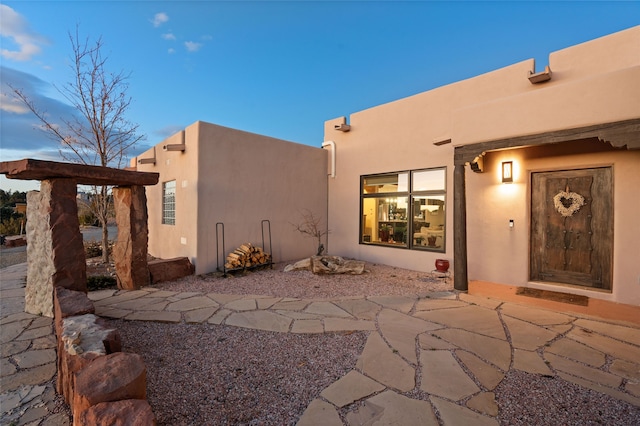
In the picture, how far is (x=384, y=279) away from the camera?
5.96 metres

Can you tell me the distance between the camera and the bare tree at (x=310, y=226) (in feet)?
26.7

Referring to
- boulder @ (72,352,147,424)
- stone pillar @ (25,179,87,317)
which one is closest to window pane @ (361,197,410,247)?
stone pillar @ (25,179,87,317)

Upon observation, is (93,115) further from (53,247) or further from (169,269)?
(53,247)

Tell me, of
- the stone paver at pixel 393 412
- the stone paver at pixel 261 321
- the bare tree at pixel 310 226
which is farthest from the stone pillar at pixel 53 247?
the bare tree at pixel 310 226

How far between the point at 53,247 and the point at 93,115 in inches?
193

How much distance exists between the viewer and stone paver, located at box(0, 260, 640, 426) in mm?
2033

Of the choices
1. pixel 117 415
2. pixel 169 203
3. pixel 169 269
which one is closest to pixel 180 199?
pixel 169 203

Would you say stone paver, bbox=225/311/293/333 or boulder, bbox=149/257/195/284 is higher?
boulder, bbox=149/257/195/284

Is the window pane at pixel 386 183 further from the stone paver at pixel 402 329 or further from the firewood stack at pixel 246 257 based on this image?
the stone paver at pixel 402 329

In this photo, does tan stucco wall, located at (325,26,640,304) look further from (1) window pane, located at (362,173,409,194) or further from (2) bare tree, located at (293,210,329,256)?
(2) bare tree, located at (293,210,329,256)

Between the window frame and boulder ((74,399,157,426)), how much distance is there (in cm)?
640

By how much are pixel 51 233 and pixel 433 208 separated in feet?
22.1

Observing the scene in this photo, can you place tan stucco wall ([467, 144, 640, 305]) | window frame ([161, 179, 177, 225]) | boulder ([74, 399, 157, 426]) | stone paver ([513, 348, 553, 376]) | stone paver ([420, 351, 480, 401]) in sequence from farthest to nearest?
1. window frame ([161, 179, 177, 225])
2. tan stucco wall ([467, 144, 640, 305])
3. stone paver ([513, 348, 553, 376])
4. stone paver ([420, 351, 480, 401])
5. boulder ([74, 399, 157, 426])

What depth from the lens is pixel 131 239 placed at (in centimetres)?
504
